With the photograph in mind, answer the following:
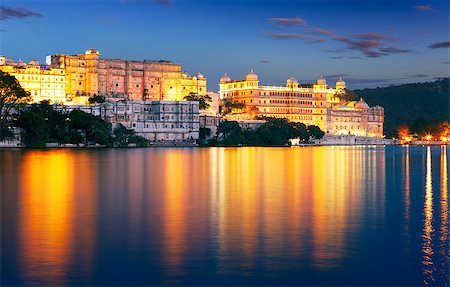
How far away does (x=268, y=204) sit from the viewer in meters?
21.7

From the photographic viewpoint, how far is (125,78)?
9094 centimetres

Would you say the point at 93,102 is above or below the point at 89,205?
above

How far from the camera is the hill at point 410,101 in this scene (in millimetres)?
156375

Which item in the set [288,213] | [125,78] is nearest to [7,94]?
[125,78]

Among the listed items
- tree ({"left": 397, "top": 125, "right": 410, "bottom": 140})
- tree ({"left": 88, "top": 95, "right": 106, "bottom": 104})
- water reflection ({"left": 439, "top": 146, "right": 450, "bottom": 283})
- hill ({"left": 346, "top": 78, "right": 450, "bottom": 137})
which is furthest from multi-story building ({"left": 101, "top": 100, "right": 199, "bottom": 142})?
hill ({"left": 346, "top": 78, "right": 450, "bottom": 137})

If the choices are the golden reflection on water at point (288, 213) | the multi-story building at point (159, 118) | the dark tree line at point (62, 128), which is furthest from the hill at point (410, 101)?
the golden reflection on water at point (288, 213)

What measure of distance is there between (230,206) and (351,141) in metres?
90.2

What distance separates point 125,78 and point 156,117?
1416 cm

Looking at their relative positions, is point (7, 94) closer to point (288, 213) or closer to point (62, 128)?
point (62, 128)

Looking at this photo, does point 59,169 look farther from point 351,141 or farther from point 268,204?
point 351,141

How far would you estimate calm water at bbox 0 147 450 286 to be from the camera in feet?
39.9

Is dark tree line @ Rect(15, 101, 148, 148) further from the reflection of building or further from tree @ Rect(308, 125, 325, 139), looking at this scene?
tree @ Rect(308, 125, 325, 139)

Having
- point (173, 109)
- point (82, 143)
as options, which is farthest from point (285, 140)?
point (82, 143)

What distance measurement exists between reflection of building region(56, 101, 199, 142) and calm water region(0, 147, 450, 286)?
151ft
